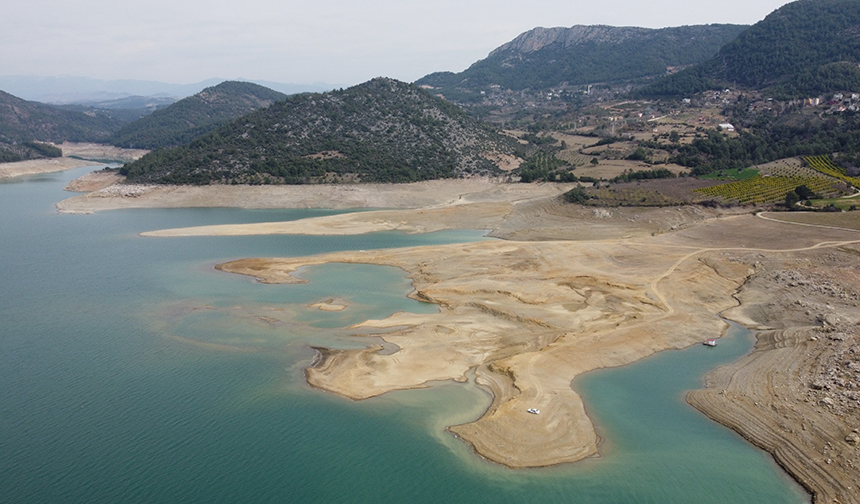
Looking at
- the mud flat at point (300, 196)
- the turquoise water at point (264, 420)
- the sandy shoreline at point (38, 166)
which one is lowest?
the turquoise water at point (264, 420)

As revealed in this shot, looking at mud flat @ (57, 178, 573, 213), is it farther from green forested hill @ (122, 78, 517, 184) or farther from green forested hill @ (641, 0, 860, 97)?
green forested hill @ (641, 0, 860, 97)

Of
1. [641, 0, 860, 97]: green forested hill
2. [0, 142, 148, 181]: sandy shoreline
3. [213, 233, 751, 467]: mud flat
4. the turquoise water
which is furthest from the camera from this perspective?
[0, 142, 148, 181]: sandy shoreline

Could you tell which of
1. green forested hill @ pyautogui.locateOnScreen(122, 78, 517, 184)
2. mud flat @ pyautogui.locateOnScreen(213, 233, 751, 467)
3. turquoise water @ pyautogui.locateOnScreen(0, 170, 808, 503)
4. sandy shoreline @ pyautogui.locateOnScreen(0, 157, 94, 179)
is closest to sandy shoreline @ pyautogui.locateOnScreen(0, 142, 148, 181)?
sandy shoreline @ pyautogui.locateOnScreen(0, 157, 94, 179)

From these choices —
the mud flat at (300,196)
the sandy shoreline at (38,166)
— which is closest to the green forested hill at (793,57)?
the mud flat at (300,196)

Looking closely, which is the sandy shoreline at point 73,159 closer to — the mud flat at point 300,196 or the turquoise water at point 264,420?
the mud flat at point 300,196

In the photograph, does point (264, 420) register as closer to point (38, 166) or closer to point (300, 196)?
point (300, 196)

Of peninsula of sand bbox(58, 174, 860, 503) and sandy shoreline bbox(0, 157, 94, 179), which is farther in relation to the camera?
sandy shoreline bbox(0, 157, 94, 179)
